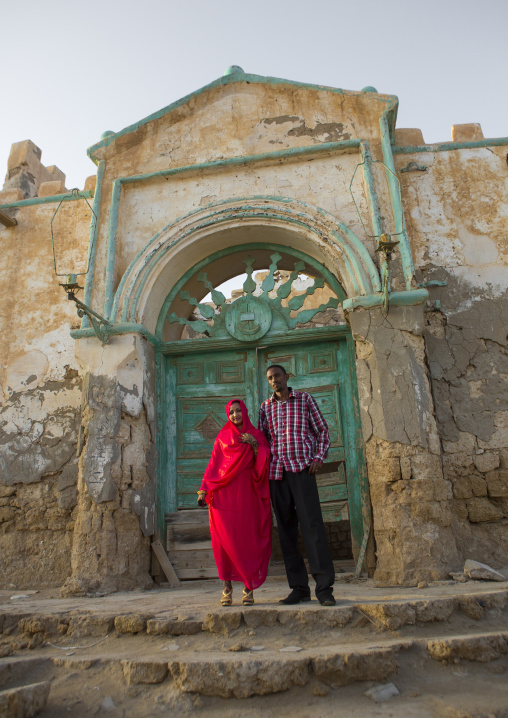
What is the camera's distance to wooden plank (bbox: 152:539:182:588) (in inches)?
206

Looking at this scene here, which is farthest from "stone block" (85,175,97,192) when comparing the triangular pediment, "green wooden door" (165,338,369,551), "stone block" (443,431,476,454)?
"stone block" (443,431,476,454)

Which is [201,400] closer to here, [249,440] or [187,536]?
[187,536]

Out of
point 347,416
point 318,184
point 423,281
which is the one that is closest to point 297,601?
point 347,416

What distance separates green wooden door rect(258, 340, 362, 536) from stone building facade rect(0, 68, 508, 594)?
101 mm

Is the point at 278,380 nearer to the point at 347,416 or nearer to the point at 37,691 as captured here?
the point at 347,416

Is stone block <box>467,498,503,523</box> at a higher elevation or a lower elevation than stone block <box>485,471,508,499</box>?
lower

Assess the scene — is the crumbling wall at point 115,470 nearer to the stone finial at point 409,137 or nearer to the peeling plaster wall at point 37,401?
the peeling plaster wall at point 37,401

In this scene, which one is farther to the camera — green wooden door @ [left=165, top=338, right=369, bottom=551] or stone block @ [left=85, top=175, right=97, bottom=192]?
stone block @ [left=85, top=175, right=97, bottom=192]

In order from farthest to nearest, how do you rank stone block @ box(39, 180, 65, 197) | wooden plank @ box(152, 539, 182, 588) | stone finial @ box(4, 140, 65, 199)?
stone finial @ box(4, 140, 65, 199) → stone block @ box(39, 180, 65, 197) → wooden plank @ box(152, 539, 182, 588)

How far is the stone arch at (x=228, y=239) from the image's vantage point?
559cm

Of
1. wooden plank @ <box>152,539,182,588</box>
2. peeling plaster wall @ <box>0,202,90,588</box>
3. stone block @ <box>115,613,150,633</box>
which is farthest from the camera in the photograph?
peeling plaster wall @ <box>0,202,90,588</box>

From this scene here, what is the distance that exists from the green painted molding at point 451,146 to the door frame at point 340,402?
2.08 m

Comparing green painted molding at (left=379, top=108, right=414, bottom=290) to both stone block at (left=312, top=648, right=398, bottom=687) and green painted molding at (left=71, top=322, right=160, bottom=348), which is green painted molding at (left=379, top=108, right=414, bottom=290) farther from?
stone block at (left=312, top=648, right=398, bottom=687)

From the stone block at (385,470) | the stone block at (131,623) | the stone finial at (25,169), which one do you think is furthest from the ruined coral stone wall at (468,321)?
the stone finial at (25,169)
